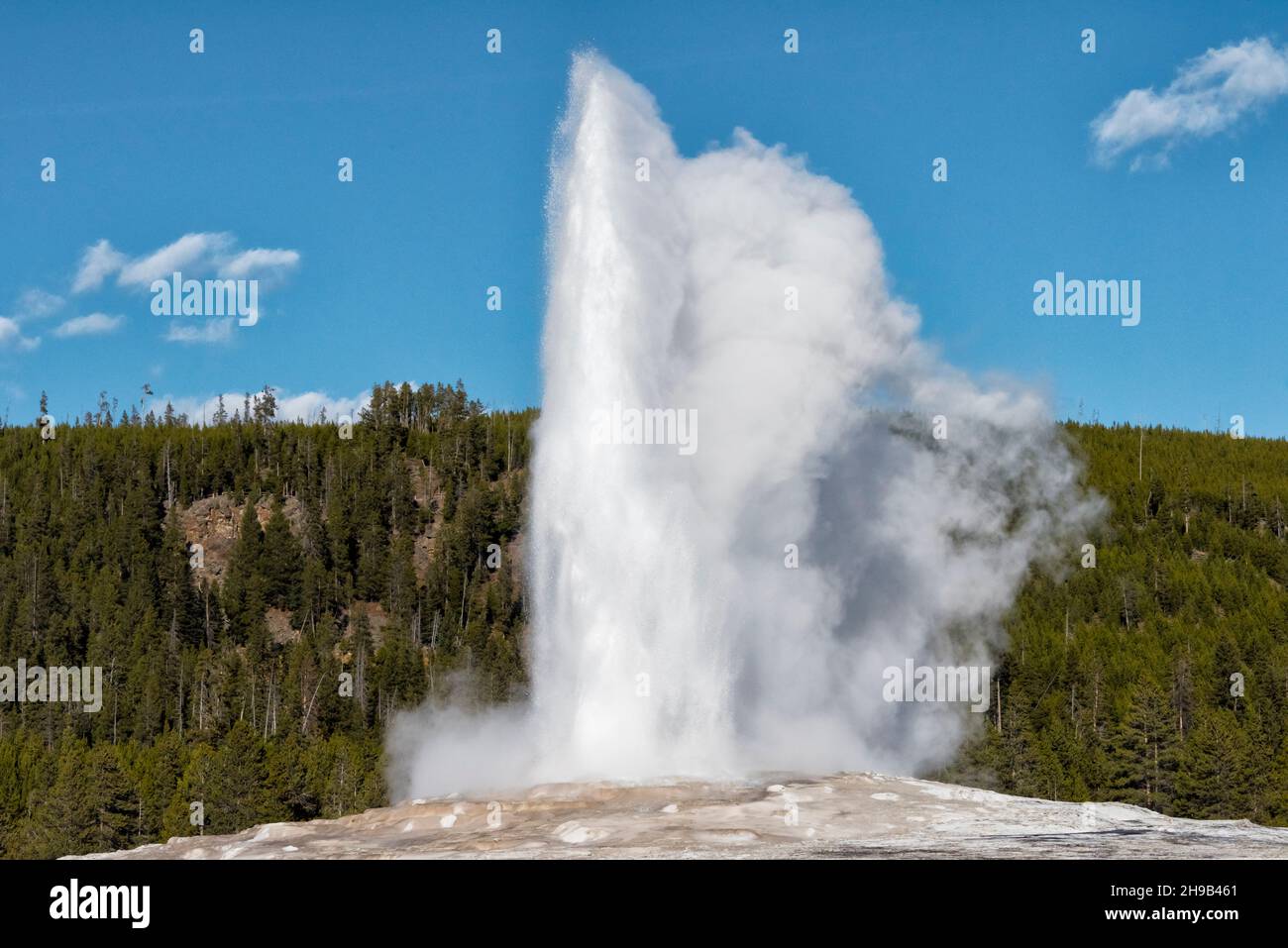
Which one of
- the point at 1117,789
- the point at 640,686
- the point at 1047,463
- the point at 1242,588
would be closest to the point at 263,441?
the point at 1047,463

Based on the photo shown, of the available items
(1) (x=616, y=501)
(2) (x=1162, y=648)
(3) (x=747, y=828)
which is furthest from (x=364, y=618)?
(3) (x=747, y=828)

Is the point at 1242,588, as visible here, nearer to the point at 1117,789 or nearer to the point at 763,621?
the point at 1117,789

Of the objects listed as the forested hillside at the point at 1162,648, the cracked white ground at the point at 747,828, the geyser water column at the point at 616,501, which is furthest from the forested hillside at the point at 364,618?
the cracked white ground at the point at 747,828

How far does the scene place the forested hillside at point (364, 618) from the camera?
60.5 meters

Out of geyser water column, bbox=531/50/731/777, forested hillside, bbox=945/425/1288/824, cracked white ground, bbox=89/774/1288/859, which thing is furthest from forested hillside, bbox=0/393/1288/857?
cracked white ground, bbox=89/774/1288/859

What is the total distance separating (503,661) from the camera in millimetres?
92125

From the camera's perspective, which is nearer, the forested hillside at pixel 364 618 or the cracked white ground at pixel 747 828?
the cracked white ground at pixel 747 828

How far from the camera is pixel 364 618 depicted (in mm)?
107875

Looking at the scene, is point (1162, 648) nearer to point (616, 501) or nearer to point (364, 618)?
point (364, 618)

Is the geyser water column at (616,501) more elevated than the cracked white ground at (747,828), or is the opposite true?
the geyser water column at (616,501)

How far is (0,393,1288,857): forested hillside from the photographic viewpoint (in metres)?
60.5

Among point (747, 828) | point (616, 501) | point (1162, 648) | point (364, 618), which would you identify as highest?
point (616, 501)

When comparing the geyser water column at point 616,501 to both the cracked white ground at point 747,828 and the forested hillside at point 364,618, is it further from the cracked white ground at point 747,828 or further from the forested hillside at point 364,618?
the forested hillside at point 364,618

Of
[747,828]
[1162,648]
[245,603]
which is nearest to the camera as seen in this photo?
[747,828]
